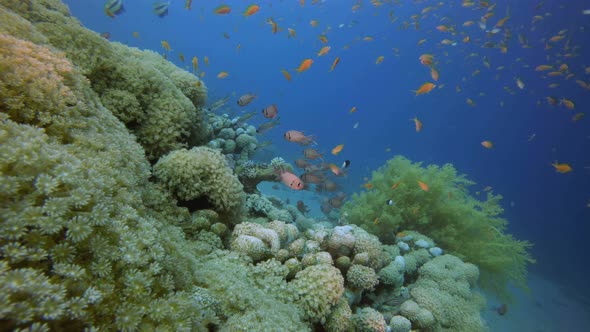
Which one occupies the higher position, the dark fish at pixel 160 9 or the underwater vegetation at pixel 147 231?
the dark fish at pixel 160 9

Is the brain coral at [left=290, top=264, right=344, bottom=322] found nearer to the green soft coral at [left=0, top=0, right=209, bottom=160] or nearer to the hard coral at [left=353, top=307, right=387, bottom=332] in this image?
the hard coral at [left=353, top=307, right=387, bottom=332]

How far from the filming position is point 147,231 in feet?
6.13

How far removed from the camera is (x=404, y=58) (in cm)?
7025

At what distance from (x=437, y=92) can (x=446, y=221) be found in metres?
71.4

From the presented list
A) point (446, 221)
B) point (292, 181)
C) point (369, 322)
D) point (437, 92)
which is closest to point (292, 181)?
point (292, 181)

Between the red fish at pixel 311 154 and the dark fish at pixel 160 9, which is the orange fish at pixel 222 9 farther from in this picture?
the red fish at pixel 311 154

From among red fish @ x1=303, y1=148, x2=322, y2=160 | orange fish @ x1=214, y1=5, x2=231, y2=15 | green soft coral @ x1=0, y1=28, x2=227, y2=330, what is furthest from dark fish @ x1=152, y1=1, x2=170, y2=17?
green soft coral @ x1=0, y1=28, x2=227, y2=330

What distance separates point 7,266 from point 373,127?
8460 cm

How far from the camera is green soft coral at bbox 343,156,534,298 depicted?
25.1ft

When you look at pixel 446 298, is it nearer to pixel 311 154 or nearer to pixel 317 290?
pixel 317 290

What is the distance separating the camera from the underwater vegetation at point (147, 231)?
4.46 ft

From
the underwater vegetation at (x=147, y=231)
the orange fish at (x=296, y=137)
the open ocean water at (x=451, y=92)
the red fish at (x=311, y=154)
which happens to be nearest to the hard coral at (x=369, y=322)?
the underwater vegetation at (x=147, y=231)

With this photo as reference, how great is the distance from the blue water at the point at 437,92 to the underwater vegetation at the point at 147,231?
5224mm

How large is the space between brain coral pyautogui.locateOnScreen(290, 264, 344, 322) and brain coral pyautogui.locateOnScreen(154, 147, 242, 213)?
147 centimetres
